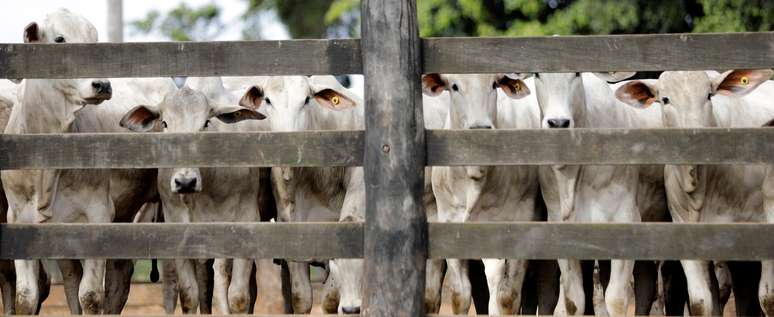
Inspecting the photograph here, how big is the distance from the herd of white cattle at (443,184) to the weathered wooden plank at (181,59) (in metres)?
2.22

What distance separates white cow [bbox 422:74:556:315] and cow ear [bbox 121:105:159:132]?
1.91 meters

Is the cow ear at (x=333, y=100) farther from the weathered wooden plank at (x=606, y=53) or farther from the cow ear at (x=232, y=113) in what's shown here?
the weathered wooden plank at (x=606, y=53)

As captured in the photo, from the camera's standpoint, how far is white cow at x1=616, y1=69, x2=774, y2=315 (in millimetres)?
9227

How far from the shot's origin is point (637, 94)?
9.56 metres

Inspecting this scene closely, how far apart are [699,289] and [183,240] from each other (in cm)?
413

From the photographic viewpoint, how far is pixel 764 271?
941 centimetres

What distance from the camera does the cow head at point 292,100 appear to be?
985 centimetres

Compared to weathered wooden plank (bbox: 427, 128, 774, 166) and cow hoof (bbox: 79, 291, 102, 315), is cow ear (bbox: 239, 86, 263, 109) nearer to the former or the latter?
cow hoof (bbox: 79, 291, 102, 315)

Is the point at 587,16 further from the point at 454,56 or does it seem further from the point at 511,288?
the point at 454,56

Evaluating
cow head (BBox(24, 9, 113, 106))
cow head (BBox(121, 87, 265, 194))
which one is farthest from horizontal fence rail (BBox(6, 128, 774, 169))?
cow head (BBox(121, 87, 265, 194))

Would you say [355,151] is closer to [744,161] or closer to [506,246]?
[506,246]

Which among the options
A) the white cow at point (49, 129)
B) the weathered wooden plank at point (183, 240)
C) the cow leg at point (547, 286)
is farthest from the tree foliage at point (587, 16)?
the weathered wooden plank at point (183, 240)

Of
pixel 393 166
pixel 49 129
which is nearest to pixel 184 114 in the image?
pixel 49 129

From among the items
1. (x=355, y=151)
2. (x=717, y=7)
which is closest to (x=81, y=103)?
(x=355, y=151)
